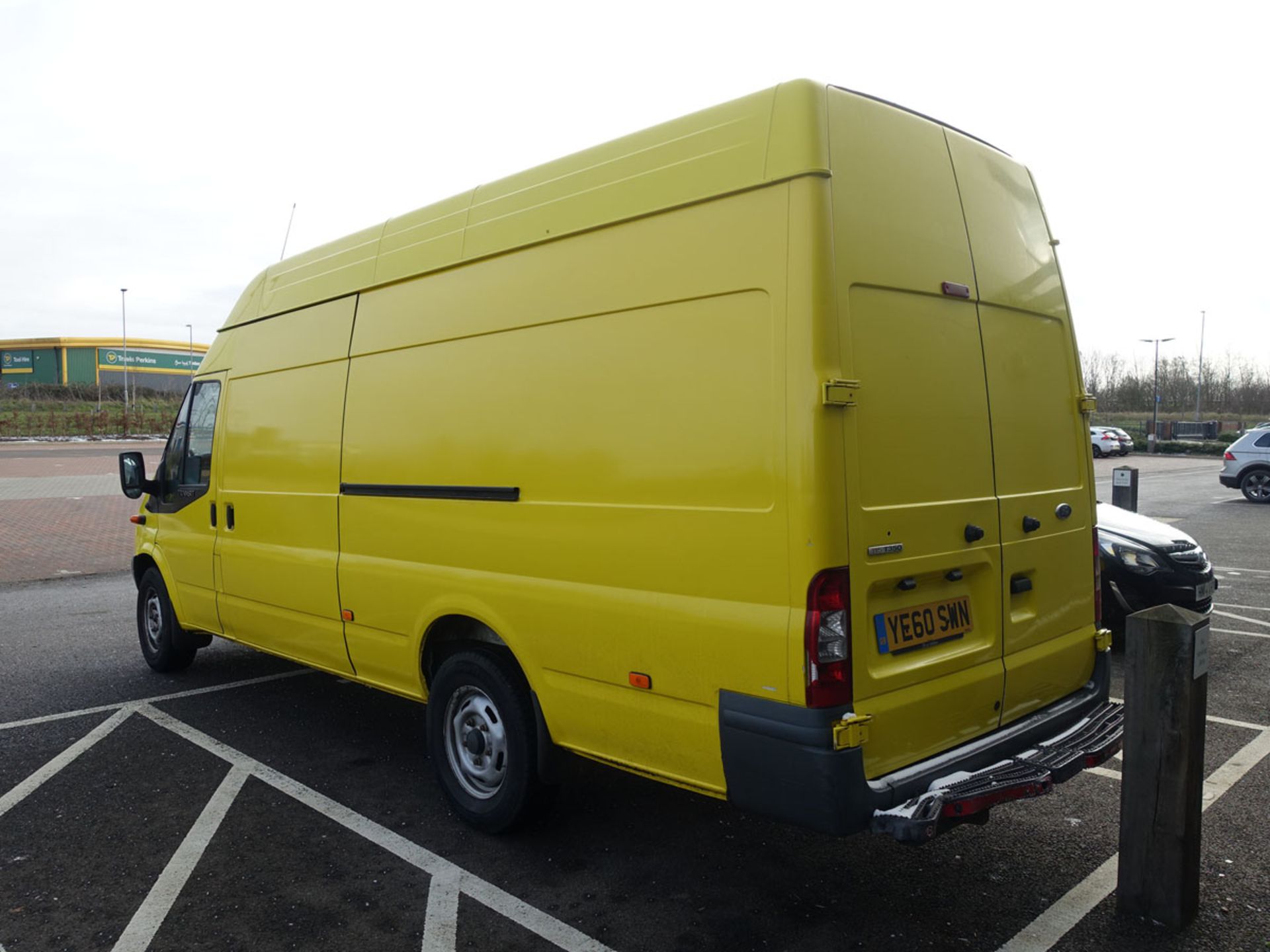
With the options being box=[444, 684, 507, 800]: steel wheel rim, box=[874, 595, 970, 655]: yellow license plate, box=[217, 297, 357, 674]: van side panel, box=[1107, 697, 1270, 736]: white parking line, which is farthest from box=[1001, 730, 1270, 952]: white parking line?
box=[217, 297, 357, 674]: van side panel

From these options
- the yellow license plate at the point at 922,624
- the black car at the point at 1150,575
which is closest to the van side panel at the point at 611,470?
the yellow license plate at the point at 922,624

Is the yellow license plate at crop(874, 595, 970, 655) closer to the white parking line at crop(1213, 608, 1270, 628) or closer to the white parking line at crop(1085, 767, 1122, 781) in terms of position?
the white parking line at crop(1085, 767, 1122, 781)

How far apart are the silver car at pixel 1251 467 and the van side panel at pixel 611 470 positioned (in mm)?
20483

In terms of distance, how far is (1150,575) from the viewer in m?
6.79

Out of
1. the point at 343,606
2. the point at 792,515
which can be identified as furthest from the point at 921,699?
the point at 343,606

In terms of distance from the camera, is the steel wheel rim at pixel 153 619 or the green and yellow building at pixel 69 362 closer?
the steel wheel rim at pixel 153 619

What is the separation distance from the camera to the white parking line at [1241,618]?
802cm

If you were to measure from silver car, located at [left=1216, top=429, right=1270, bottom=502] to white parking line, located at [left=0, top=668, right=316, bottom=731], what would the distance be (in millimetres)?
19997

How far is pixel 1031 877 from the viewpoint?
143 inches

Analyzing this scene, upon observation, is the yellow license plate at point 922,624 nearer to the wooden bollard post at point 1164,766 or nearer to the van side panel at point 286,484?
the wooden bollard post at point 1164,766

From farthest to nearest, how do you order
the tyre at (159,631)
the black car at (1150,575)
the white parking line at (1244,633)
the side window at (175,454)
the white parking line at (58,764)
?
the white parking line at (1244,633), the black car at (1150,575), the tyre at (159,631), the side window at (175,454), the white parking line at (58,764)

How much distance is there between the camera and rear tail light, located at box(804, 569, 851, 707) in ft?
9.35

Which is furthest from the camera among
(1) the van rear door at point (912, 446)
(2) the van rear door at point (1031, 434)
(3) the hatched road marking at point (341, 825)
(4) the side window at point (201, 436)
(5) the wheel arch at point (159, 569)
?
(5) the wheel arch at point (159, 569)

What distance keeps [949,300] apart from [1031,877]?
221 centimetres
